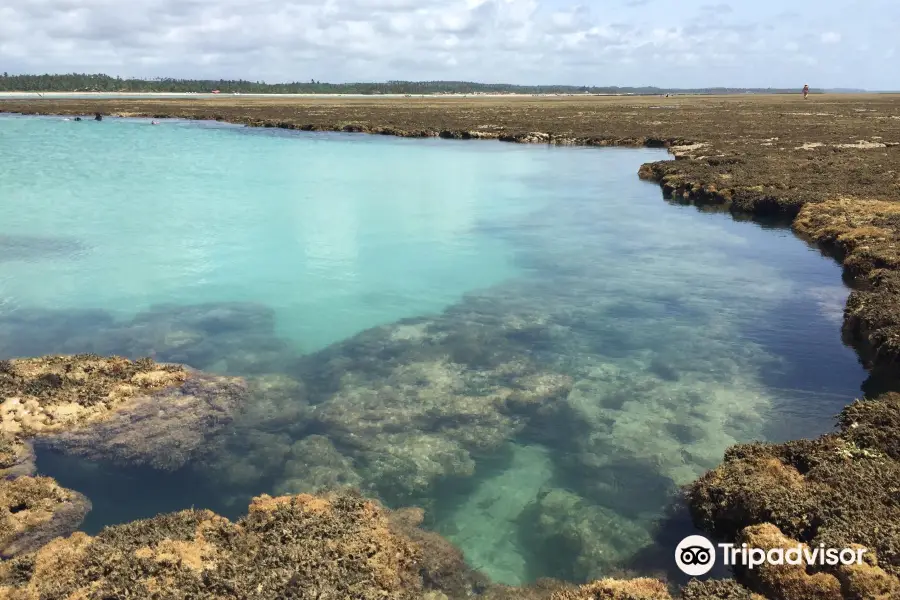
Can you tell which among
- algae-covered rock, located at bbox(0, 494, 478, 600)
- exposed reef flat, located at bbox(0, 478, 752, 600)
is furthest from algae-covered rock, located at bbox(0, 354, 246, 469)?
algae-covered rock, located at bbox(0, 494, 478, 600)

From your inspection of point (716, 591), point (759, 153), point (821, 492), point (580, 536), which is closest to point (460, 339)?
point (580, 536)

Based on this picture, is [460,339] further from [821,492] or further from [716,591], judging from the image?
[716,591]

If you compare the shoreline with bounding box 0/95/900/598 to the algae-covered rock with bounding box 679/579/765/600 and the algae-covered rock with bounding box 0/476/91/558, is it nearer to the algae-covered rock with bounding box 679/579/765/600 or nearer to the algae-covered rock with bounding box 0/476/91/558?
the algae-covered rock with bounding box 679/579/765/600

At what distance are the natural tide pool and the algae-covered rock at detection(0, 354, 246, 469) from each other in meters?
0.50

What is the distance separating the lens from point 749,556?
27.0ft

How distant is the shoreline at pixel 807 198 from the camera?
12.0 metres

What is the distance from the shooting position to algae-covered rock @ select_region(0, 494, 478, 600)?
24.8ft

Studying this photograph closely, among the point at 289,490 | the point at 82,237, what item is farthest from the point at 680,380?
the point at 82,237

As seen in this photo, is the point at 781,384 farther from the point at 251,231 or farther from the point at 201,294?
the point at 251,231

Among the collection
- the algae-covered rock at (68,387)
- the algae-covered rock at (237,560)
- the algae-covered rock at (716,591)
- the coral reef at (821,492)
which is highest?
the algae-covered rock at (68,387)

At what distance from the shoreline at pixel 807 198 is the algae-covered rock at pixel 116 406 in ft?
33.1

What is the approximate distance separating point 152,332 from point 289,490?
8.87 m

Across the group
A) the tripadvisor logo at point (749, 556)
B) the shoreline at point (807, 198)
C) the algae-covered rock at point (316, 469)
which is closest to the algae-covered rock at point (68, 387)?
the algae-covered rock at point (316, 469)

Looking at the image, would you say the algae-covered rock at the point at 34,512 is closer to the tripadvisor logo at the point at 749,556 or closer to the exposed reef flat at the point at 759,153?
the tripadvisor logo at the point at 749,556
